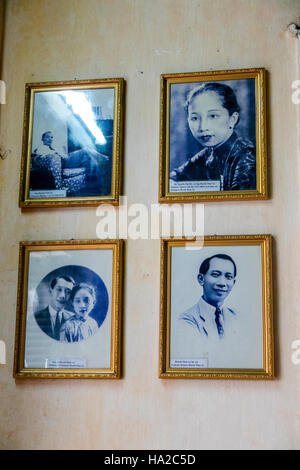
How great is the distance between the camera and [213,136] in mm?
3701

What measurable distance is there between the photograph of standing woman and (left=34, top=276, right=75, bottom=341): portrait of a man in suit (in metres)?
0.82

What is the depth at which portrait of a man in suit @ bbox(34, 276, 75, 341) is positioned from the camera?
3633 millimetres

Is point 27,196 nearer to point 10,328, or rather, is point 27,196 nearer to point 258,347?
point 10,328

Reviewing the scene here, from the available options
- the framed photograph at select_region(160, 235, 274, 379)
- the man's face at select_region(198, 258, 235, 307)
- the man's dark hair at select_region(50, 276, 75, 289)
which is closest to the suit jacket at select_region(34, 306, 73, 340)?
the man's dark hair at select_region(50, 276, 75, 289)

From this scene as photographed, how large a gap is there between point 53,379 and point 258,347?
116 centimetres

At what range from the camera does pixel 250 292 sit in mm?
3496

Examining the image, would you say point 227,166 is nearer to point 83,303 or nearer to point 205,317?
point 205,317

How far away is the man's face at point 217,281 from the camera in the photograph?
3525 mm

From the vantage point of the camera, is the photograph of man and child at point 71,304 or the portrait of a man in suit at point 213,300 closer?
the portrait of a man in suit at point 213,300

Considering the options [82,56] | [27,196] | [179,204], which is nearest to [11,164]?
[27,196]
